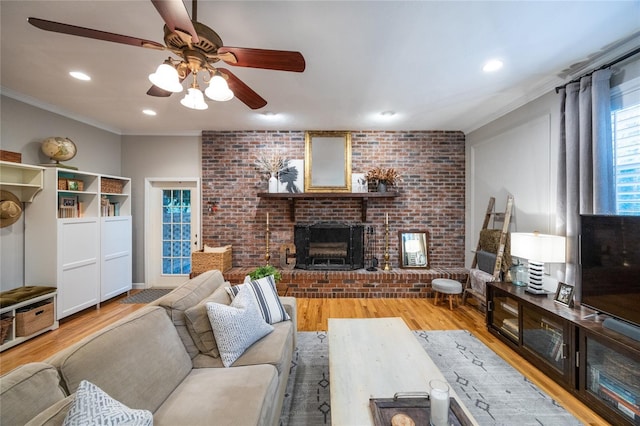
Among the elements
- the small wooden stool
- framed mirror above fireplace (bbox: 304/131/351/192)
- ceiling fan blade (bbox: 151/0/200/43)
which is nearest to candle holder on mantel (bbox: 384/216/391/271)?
the small wooden stool

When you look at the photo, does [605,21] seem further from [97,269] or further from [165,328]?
[97,269]

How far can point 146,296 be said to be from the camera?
3.91 metres

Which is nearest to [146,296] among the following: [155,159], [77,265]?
[77,265]

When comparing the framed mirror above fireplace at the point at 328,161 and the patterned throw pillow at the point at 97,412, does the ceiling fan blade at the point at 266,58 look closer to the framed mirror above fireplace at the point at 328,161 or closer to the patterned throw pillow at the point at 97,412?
the patterned throw pillow at the point at 97,412

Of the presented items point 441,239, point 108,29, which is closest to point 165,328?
point 108,29

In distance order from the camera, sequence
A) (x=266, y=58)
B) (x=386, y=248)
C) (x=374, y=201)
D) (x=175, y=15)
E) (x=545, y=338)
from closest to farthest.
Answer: (x=175, y=15)
(x=266, y=58)
(x=545, y=338)
(x=386, y=248)
(x=374, y=201)

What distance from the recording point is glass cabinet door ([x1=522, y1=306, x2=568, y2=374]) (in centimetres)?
197

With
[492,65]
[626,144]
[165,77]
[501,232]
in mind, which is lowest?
[501,232]

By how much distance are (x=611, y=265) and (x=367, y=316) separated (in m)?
2.24

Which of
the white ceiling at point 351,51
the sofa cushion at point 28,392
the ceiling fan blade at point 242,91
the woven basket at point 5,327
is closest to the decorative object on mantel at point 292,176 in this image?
the white ceiling at point 351,51

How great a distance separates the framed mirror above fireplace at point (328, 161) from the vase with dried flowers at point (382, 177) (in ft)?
1.25

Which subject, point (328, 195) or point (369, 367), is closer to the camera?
point (369, 367)

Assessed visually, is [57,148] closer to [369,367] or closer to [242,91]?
[242,91]

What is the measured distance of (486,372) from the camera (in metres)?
2.09
